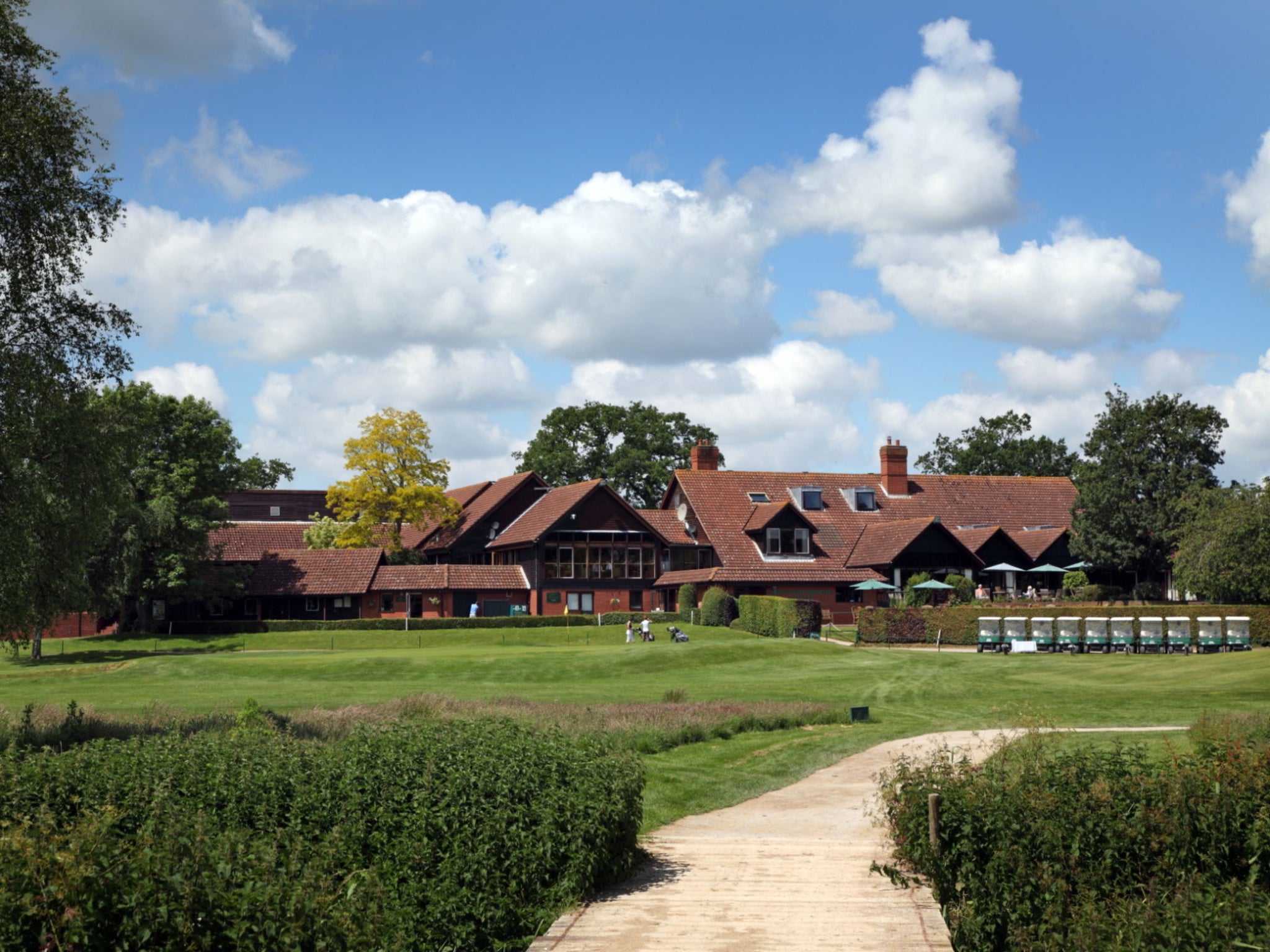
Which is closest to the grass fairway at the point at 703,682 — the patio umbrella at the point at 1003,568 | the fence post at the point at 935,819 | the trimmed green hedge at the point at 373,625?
the trimmed green hedge at the point at 373,625

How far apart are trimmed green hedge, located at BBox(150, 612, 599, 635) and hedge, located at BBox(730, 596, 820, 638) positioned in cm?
770

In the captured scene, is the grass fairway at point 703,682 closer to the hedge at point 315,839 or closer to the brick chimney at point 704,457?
the hedge at point 315,839

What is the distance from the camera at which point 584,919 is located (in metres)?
10.8

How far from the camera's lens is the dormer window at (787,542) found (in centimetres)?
7019

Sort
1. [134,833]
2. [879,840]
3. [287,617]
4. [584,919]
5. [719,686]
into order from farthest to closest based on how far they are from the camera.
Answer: [287,617] → [719,686] → [879,840] → [134,833] → [584,919]

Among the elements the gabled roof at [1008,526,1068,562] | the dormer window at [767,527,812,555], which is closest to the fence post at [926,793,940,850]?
the dormer window at [767,527,812,555]

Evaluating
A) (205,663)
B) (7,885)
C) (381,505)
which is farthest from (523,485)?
(7,885)

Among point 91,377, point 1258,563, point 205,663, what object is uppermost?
point 91,377

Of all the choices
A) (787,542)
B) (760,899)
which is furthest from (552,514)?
(760,899)

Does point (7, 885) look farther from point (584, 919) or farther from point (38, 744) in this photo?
point (38, 744)

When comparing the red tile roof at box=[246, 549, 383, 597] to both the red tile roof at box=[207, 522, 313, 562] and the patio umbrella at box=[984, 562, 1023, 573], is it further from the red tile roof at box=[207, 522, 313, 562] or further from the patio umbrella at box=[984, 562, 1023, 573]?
the patio umbrella at box=[984, 562, 1023, 573]

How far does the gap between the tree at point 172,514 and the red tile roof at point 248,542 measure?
239 centimetres

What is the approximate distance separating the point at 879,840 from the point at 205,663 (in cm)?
3794

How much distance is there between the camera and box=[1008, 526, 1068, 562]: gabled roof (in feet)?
229
